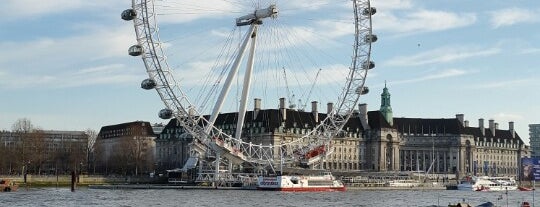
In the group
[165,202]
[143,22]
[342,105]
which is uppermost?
[143,22]

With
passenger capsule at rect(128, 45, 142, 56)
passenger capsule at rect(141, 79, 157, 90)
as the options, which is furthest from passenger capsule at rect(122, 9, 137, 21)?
passenger capsule at rect(141, 79, 157, 90)

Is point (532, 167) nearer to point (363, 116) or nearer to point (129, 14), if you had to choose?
point (129, 14)

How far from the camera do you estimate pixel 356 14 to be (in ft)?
351

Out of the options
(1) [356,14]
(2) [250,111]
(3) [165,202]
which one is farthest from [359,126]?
(3) [165,202]

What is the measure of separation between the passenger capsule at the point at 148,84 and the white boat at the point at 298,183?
27747 millimetres

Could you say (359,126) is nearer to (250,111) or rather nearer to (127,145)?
(250,111)

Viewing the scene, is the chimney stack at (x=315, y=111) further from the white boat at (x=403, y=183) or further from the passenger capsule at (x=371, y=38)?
the passenger capsule at (x=371, y=38)

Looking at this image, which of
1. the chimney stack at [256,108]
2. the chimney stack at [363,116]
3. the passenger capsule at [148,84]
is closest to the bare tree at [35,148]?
the chimney stack at [256,108]

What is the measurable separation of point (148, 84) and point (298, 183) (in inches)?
1259

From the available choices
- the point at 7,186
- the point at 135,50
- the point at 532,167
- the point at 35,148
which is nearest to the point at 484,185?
the point at 35,148

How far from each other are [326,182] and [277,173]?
23.5 ft

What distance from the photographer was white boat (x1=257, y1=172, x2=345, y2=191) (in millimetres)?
116250

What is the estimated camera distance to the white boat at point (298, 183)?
381 ft

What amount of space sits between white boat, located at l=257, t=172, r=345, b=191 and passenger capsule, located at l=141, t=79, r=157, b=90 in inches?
1092
